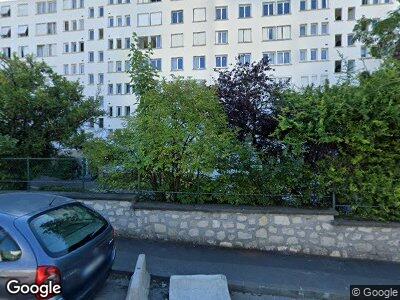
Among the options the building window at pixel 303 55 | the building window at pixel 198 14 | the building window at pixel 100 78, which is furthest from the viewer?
the building window at pixel 100 78

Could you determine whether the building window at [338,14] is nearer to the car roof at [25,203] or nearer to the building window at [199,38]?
the building window at [199,38]

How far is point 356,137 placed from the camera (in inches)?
230

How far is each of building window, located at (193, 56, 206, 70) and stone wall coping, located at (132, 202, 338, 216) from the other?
102ft

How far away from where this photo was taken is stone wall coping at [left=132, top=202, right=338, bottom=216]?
20.5ft

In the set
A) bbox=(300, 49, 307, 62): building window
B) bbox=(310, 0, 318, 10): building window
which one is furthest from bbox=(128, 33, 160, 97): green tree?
bbox=(310, 0, 318, 10): building window

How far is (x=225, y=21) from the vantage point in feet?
118

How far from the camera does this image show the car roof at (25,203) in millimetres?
3826

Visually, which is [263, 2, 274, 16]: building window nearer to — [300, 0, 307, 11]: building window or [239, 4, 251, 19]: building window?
[239, 4, 251, 19]: building window

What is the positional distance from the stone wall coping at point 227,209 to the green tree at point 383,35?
23.1 feet

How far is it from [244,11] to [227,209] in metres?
33.3

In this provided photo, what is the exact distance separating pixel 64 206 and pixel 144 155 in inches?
104

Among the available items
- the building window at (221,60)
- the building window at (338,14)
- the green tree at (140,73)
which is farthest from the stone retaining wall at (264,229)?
the building window at (338,14)

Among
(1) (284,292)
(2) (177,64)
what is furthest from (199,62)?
(1) (284,292)

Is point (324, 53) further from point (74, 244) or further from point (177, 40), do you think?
point (74, 244)
